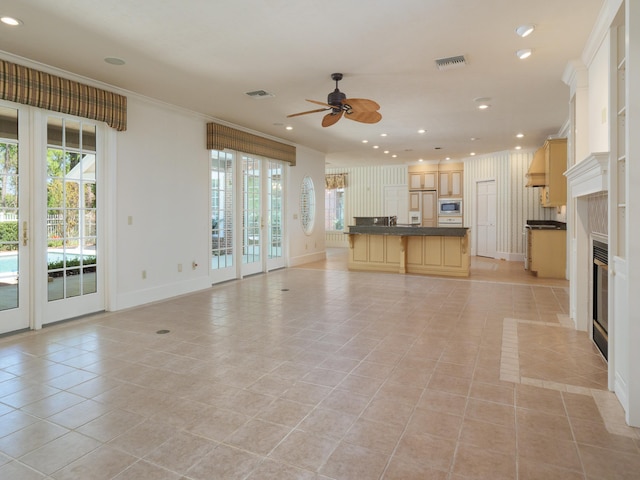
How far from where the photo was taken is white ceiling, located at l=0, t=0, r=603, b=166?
3133 millimetres

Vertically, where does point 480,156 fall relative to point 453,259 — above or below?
above

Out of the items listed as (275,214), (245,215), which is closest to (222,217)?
(245,215)

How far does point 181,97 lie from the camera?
5441 millimetres

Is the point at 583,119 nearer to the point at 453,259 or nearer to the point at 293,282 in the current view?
the point at 453,259

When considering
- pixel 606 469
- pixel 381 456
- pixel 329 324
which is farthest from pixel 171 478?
pixel 329 324

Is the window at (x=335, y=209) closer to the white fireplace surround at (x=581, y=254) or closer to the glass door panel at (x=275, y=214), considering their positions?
the glass door panel at (x=275, y=214)

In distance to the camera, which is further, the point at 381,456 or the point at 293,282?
the point at 293,282

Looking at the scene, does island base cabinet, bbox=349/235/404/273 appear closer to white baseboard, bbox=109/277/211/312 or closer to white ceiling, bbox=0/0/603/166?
white ceiling, bbox=0/0/603/166

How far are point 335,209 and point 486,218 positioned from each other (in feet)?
16.9

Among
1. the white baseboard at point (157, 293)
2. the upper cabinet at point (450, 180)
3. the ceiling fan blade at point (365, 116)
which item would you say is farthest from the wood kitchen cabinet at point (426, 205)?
the ceiling fan blade at point (365, 116)

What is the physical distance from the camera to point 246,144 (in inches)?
287

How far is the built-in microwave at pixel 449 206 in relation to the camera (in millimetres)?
11680

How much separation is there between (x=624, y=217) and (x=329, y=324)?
285 centimetres

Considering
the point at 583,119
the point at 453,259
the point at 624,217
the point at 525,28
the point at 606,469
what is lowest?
the point at 606,469
